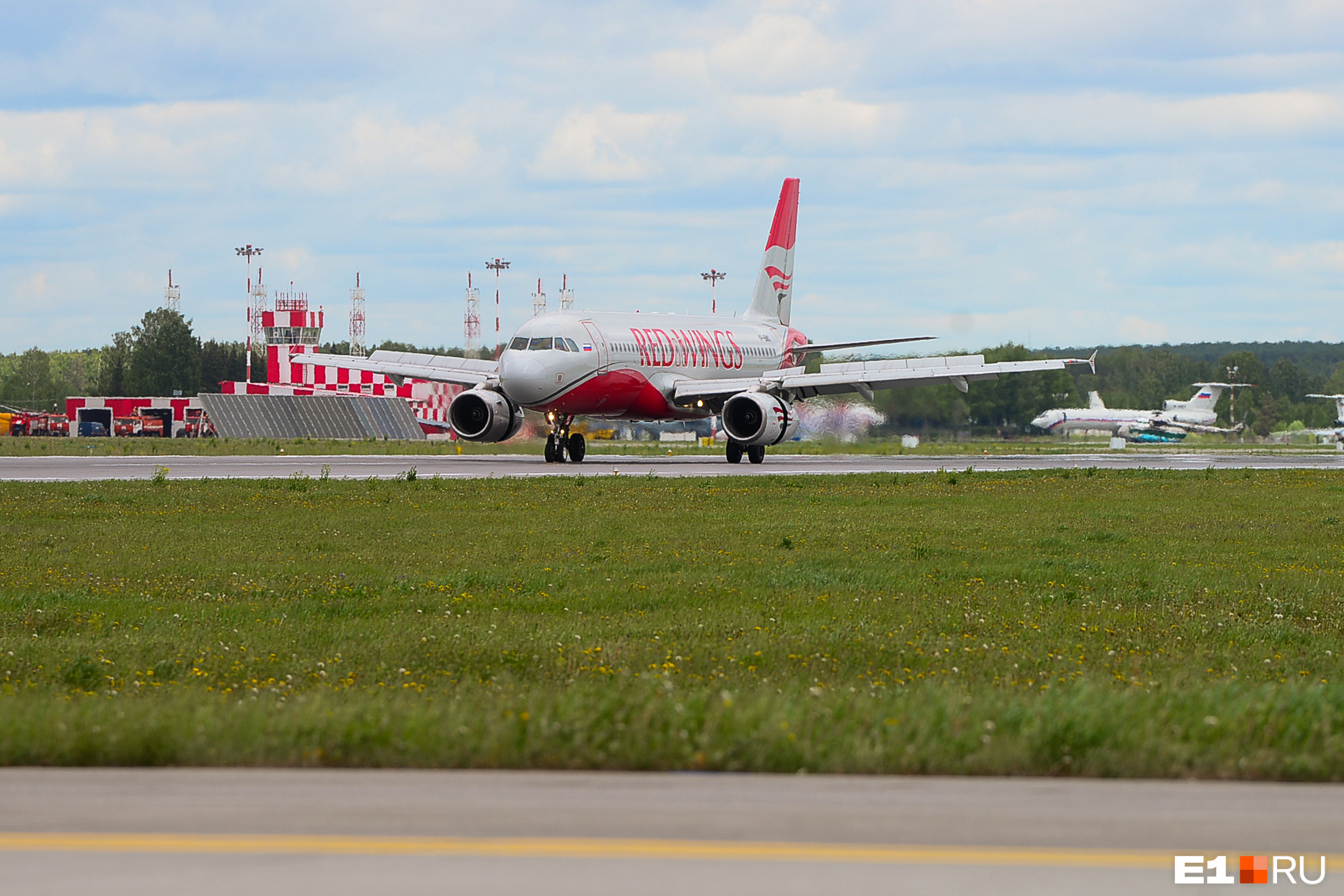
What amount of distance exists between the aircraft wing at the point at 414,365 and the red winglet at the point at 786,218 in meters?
13.6

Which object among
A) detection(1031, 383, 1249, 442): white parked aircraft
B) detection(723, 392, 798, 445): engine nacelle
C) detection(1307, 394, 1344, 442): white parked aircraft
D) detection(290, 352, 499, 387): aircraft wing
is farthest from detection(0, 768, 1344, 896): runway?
detection(1031, 383, 1249, 442): white parked aircraft

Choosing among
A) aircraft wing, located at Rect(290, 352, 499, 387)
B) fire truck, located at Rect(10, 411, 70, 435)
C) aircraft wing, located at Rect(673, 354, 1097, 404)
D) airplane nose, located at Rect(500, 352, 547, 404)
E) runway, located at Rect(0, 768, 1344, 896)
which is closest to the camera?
runway, located at Rect(0, 768, 1344, 896)

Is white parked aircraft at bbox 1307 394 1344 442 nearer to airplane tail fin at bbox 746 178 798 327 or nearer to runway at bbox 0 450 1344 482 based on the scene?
runway at bbox 0 450 1344 482

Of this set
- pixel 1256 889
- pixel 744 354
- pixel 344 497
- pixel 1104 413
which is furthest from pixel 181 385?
pixel 1256 889

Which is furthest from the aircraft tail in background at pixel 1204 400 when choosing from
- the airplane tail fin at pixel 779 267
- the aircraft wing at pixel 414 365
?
the aircraft wing at pixel 414 365

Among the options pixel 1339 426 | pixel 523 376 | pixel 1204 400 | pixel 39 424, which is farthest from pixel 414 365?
pixel 1204 400

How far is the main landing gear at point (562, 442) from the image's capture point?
43719mm

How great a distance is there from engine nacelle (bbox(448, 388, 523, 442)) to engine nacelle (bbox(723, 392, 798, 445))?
634 centimetres

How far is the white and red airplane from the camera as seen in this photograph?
4153 centimetres

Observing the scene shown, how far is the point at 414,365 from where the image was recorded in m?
48.0

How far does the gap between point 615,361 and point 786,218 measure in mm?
15156

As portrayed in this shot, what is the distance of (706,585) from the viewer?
48.0ft

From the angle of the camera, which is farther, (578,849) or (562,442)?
(562,442)

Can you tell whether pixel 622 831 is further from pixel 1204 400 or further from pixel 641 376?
pixel 1204 400
